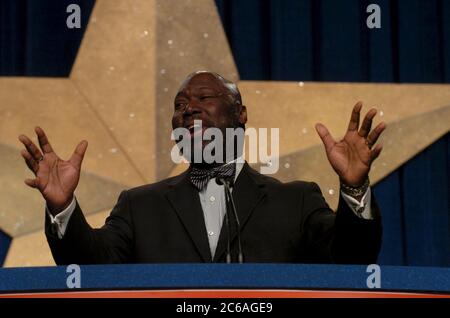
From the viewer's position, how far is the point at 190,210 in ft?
5.72

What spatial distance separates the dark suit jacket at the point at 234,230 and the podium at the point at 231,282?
0.78 ft

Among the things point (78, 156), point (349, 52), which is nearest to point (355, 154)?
point (78, 156)

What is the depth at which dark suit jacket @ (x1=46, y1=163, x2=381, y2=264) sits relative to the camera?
1602mm

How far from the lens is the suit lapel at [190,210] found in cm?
168

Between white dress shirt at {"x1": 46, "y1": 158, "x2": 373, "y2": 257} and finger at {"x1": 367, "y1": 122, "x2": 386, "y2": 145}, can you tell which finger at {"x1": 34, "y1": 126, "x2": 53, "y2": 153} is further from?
finger at {"x1": 367, "y1": 122, "x2": 386, "y2": 145}

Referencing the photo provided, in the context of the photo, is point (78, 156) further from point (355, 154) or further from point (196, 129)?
point (355, 154)

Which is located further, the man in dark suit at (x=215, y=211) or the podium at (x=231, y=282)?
the man in dark suit at (x=215, y=211)

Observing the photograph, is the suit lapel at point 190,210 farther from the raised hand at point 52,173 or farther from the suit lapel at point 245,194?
the raised hand at point 52,173

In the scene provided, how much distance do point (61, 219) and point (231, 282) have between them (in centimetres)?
42

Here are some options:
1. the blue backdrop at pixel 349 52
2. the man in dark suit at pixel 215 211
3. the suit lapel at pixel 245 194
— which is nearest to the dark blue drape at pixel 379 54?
the blue backdrop at pixel 349 52

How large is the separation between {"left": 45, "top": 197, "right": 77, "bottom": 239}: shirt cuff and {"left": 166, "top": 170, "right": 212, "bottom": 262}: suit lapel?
0.75 ft

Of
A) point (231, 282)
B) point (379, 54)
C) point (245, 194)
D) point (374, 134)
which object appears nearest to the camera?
point (231, 282)

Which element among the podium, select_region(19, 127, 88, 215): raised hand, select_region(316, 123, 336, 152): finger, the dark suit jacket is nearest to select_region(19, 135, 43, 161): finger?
select_region(19, 127, 88, 215): raised hand

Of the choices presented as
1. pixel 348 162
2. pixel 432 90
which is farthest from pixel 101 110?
pixel 348 162
